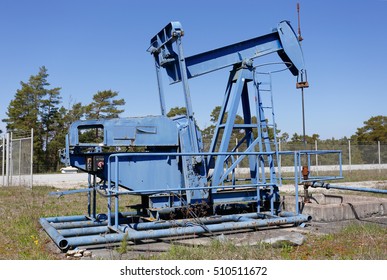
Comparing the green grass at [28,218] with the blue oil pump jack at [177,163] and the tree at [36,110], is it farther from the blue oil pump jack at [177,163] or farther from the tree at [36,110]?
the tree at [36,110]

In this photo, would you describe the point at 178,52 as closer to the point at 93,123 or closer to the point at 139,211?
the point at 93,123

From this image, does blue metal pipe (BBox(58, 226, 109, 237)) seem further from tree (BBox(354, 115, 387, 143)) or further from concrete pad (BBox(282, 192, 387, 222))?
tree (BBox(354, 115, 387, 143))

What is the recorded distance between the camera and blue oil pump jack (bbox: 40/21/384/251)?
Answer: 20.4 feet

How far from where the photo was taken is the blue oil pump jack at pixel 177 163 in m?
6.23

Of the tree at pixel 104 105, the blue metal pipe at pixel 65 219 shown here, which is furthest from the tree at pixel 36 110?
the blue metal pipe at pixel 65 219

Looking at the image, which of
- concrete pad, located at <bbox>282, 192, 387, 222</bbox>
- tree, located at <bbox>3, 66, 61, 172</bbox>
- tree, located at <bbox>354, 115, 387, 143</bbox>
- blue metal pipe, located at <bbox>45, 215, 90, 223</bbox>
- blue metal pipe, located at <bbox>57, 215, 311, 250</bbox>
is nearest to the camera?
blue metal pipe, located at <bbox>57, 215, 311, 250</bbox>

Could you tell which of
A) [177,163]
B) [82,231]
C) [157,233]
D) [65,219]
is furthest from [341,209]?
[65,219]

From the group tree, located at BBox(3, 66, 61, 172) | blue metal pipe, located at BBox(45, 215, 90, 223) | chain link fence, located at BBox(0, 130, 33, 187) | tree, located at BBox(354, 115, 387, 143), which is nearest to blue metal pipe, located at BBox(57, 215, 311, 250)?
blue metal pipe, located at BBox(45, 215, 90, 223)

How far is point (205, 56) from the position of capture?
7.69 m

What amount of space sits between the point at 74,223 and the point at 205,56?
3.53 meters

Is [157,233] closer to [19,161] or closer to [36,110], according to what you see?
[19,161]

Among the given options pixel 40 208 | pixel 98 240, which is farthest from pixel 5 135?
pixel 98 240

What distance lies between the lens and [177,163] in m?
7.00

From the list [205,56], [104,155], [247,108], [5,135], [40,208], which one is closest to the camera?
[104,155]
